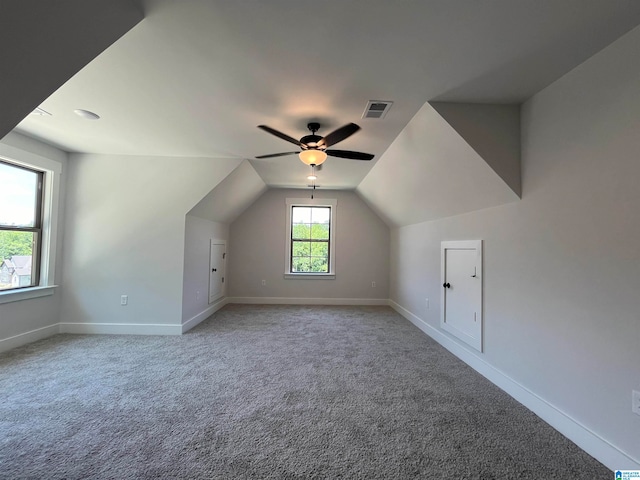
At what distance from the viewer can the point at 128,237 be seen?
377cm

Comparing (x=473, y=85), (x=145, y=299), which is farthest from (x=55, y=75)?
(x=145, y=299)

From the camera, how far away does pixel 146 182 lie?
3.75m

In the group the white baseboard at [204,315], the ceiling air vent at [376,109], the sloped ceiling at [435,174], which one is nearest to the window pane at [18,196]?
the white baseboard at [204,315]

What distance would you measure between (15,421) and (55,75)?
223 cm

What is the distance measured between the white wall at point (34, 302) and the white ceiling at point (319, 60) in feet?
1.39

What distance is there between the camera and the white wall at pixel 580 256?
1522 mm

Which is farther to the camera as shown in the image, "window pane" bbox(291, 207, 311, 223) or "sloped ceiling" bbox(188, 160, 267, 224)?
"window pane" bbox(291, 207, 311, 223)

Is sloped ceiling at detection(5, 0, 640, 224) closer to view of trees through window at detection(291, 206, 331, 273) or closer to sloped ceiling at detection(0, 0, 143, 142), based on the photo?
sloped ceiling at detection(0, 0, 143, 142)

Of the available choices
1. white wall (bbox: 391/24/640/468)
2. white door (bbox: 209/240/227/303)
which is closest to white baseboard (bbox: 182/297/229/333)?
white door (bbox: 209/240/227/303)

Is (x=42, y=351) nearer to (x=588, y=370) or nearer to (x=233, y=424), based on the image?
(x=233, y=424)

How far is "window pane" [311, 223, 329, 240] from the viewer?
6.11m

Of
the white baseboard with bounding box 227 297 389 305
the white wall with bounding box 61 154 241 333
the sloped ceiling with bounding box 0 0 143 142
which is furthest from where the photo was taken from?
the white baseboard with bounding box 227 297 389 305

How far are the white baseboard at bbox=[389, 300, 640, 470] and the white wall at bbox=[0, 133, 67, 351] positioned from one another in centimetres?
495

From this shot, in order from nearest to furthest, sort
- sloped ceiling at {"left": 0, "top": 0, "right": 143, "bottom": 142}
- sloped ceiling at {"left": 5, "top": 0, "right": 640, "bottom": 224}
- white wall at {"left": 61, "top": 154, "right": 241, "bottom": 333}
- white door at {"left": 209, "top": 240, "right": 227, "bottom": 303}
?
sloped ceiling at {"left": 0, "top": 0, "right": 143, "bottom": 142}, sloped ceiling at {"left": 5, "top": 0, "right": 640, "bottom": 224}, white wall at {"left": 61, "top": 154, "right": 241, "bottom": 333}, white door at {"left": 209, "top": 240, "right": 227, "bottom": 303}
